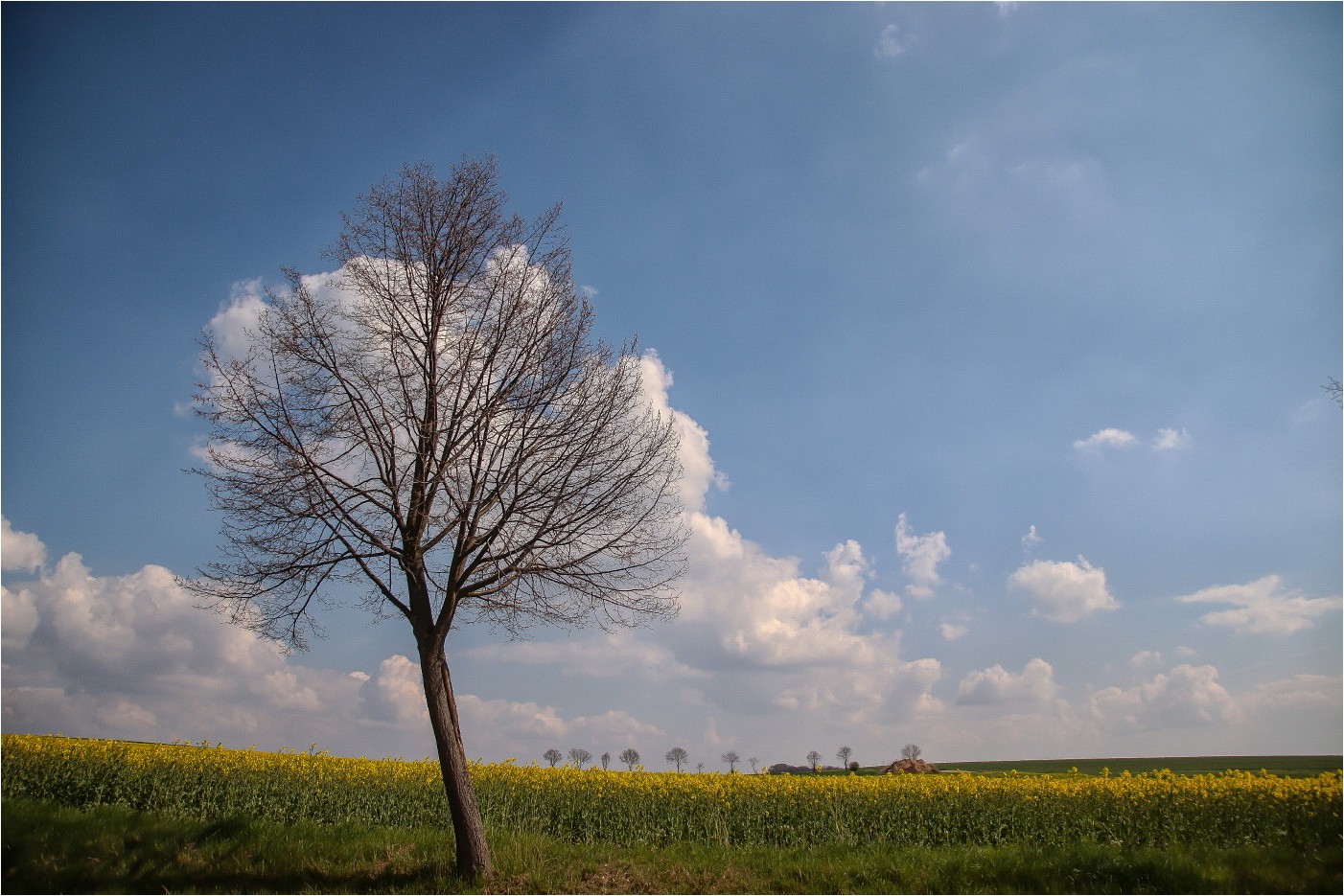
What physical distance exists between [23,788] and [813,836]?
A: 46.0ft

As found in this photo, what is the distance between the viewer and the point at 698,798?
39.0 feet

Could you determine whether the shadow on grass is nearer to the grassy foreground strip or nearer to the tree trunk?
the grassy foreground strip

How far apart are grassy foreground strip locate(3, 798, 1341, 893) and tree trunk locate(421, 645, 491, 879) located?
0.27 meters

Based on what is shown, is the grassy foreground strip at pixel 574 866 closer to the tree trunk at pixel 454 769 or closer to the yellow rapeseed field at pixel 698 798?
the tree trunk at pixel 454 769

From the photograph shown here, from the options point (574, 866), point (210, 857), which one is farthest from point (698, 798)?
point (210, 857)

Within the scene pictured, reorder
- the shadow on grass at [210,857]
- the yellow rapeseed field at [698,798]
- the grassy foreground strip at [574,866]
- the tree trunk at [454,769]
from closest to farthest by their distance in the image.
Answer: the grassy foreground strip at [574,866]
the tree trunk at [454,769]
the shadow on grass at [210,857]
the yellow rapeseed field at [698,798]

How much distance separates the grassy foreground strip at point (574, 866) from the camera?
7.86m

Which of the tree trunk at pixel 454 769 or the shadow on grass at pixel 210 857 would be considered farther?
the shadow on grass at pixel 210 857

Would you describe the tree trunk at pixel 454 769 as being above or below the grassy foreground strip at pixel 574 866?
above

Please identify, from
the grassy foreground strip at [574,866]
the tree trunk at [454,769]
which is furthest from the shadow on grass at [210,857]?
the tree trunk at [454,769]

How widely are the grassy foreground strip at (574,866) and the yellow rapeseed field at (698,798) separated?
4.15 ft

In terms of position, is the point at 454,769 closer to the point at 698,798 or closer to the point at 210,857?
the point at 210,857

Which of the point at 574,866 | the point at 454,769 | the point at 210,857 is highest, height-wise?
the point at 454,769

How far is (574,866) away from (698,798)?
10.8 feet
